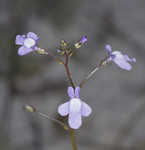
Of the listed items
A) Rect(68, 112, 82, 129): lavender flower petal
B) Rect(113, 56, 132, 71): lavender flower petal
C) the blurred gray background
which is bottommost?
Rect(68, 112, 82, 129): lavender flower petal

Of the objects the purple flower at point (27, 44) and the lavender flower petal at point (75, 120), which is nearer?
the lavender flower petal at point (75, 120)

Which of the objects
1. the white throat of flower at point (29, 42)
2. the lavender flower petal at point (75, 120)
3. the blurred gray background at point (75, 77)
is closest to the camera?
the lavender flower petal at point (75, 120)

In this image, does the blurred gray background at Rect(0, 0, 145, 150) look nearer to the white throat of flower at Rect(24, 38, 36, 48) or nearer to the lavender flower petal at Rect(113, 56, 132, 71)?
the lavender flower petal at Rect(113, 56, 132, 71)

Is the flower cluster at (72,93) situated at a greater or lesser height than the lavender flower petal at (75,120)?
greater

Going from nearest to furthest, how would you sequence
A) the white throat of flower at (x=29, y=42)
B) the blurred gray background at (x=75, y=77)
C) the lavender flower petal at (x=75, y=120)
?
the lavender flower petal at (x=75, y=120)
the white throat of flower at (x=29, y=42)
the blurred gray background at (x=75, y=77)

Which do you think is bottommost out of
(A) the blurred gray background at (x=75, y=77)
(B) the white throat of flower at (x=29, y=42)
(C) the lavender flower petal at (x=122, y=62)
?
(C) the lavender flower petal at (x=122, y=62)

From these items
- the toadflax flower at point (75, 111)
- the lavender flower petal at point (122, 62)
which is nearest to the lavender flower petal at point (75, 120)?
the toadflax flower at point (75, 111)

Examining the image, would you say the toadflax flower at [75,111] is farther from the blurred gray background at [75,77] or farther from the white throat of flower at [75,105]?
the blurred gray background at [75,77]

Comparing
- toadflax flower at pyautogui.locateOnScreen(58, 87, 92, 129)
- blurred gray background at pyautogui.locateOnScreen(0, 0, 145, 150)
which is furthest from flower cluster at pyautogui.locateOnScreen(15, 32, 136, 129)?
blurred gray background at pyautogui.locateOnScreen(0, 0, 145, 150)

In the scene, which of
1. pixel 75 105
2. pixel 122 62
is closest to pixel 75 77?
pixel 122 62
